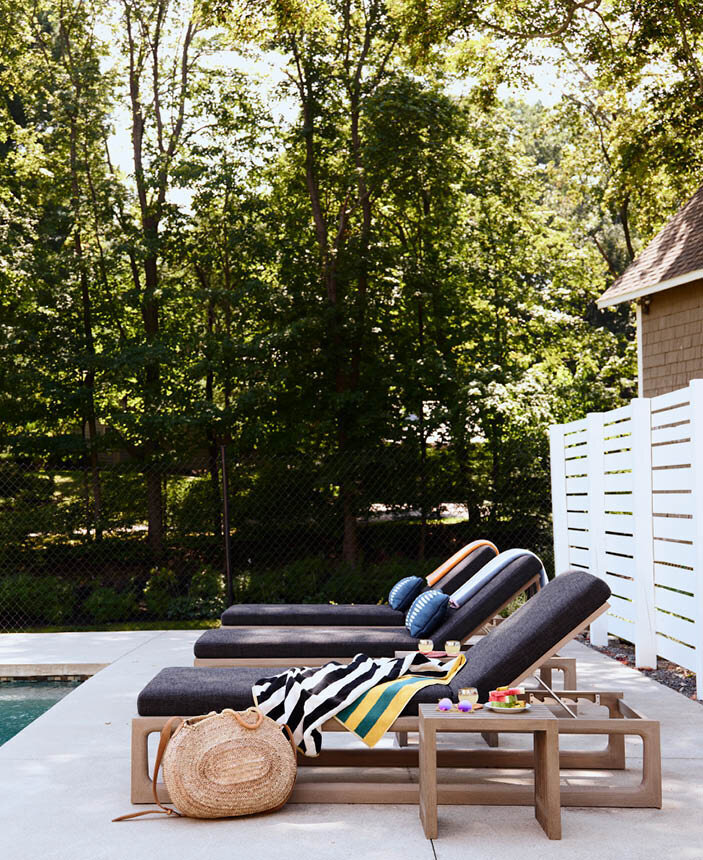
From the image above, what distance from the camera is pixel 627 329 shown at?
87.8ft

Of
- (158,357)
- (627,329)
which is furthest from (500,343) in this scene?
(627,329)

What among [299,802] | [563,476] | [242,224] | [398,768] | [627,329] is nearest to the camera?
[299,802]

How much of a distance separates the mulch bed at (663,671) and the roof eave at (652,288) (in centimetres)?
427

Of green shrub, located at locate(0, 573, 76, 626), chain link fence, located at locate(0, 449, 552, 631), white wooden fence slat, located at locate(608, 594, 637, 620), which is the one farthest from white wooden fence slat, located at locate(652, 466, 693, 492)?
green shrub, located at locate(0, 573, 76, 626)

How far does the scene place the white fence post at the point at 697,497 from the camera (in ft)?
17.6

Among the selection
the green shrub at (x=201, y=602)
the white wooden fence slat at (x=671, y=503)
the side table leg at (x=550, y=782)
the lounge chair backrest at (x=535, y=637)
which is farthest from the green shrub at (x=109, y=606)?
the side table leg at (x=550, y=782)

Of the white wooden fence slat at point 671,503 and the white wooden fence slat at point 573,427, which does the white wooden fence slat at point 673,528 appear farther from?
the white wooden fence slat at point 573,427

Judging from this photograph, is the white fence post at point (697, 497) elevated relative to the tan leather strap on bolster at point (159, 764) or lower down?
elevated

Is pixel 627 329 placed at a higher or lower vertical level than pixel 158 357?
higher

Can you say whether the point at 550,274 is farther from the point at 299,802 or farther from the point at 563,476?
the point at 299,802

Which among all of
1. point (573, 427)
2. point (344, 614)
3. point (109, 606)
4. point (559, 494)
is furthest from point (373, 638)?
point (109, 606)

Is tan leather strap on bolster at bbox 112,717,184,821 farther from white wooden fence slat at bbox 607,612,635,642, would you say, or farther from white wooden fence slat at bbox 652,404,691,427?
white wooden fence slat at bbox 607,612,635,642

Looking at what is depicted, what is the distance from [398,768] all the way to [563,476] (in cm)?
518

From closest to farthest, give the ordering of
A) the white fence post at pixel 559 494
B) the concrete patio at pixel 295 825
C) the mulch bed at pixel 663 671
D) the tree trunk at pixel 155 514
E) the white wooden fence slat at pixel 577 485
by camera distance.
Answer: the concrete patio at pixel 295 825 < the mulch bed at pixel 663 671 < the white wooden fence slat at pixel 577 485 < the white fence post at pixel 559 494 < the tree trunk at pixel 155 514
